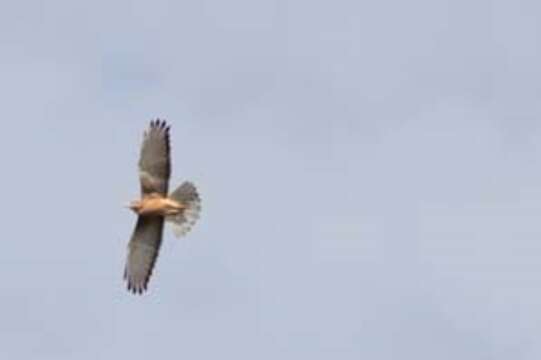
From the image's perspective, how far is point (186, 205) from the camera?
38.6 m

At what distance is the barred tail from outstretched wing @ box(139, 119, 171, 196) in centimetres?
49

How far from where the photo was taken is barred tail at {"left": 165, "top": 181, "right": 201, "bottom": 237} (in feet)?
126

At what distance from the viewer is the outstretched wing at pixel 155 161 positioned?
129ft

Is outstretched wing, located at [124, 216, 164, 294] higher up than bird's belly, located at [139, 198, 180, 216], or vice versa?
bird's belly, located at [139, 198, 180, 216]

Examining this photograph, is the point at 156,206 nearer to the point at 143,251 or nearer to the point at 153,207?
the point at 153,207

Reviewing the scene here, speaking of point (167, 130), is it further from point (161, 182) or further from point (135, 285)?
point (135, 285)

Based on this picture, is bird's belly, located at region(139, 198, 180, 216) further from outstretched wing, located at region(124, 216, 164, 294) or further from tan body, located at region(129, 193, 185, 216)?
outstretched wing, located at region(124, 216, 164, 294)

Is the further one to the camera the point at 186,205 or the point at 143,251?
the point at 143,251

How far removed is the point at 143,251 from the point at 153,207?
183 cm

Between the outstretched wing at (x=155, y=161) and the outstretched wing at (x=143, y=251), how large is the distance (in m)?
1.23

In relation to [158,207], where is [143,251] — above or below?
below

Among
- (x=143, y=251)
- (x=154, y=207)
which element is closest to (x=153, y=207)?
(x=154, y=207)

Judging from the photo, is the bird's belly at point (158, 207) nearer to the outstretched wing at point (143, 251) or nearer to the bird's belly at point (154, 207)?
the bird's belly at point (154, 207)

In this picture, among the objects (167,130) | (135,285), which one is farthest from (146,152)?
(135,285)
